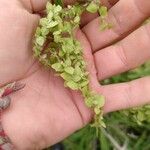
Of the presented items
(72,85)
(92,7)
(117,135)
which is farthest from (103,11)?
(117,135)

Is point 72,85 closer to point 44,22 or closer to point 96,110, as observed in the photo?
point 96,110

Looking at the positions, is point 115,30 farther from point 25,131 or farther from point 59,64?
point 25,131

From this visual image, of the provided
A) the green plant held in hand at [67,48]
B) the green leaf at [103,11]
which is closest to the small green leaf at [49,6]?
the green plant held in hand at [67,48]

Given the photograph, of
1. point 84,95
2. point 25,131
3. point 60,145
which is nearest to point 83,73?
point 84,95

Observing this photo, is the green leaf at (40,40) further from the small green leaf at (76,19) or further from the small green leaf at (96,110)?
the small green leaf at (96,110)

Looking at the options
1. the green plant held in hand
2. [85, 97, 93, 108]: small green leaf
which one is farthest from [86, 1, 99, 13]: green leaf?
[85, 97, 93, 108]: small green leaf

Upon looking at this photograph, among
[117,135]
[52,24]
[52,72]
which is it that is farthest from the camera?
[117,135]

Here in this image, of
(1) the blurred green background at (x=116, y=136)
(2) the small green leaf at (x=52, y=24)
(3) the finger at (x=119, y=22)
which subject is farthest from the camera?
(1) the blurred green background at (x=116, y=136)
